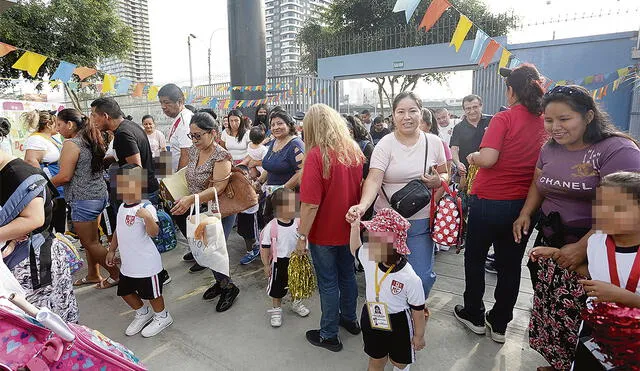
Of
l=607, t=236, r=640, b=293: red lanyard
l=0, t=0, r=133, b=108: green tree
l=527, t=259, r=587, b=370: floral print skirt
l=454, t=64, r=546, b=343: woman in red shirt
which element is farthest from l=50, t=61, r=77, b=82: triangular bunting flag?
l=607, t=236, r=640, b=293: red lanyard

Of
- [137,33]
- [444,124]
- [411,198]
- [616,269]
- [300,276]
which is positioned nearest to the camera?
[616,269]

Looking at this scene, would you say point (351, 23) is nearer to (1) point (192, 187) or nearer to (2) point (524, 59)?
(2) point (524, 59)

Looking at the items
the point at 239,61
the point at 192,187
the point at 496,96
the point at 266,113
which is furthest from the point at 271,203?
the point at 496,96

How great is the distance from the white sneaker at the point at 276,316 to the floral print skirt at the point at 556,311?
1771mm

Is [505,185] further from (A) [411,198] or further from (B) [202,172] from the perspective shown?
(B) [202,172]

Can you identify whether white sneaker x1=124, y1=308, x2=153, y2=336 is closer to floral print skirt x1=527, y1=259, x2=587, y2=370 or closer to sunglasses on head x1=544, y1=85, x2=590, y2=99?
floral print skirt x1=527, y1=259, x2=587, y2=370

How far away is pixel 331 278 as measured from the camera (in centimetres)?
252

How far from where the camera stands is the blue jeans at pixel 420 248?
244 cm

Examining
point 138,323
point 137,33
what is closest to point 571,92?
point 138,323

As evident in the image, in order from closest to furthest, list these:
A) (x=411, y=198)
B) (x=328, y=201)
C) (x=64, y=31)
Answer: (x=411, y=198)
(x=328, y=201)
(x=64, y=31)

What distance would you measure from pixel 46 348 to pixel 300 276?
1.57 meters

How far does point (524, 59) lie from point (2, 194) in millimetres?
12999

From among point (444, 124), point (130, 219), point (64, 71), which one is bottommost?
point (130, 219)

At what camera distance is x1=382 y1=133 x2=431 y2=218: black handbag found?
2.29 meters
